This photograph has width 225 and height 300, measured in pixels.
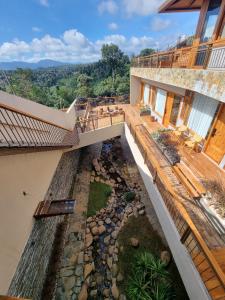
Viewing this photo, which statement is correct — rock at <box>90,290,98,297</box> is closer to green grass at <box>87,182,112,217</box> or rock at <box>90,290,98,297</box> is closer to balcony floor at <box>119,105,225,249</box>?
green grass at <box>87,182,112,217</box>

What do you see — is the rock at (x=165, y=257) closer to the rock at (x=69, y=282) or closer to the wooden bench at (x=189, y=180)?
the wooden bench at (x=189, y=180)

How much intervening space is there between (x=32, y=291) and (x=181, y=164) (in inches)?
269

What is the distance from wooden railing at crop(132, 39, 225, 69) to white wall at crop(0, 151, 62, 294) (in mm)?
6806

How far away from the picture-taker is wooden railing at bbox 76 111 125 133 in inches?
429

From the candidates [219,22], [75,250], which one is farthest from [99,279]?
[219,22]

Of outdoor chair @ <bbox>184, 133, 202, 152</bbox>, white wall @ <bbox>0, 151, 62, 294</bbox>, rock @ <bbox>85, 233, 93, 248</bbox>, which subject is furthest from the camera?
rock @ <bbox>85, 233, 93, 248</bbox>

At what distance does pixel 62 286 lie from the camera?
586 cm

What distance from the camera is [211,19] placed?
623 cm

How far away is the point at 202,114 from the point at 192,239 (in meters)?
5.09

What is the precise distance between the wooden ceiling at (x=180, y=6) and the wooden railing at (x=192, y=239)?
793 centimetres

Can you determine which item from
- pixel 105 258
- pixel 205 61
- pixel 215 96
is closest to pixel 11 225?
pixel 105 258

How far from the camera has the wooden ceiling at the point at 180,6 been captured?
720 cm

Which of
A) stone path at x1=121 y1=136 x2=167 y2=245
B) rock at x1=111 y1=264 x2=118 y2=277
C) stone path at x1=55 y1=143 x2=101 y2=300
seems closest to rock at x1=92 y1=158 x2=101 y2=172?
stone path at x1=55 y1=143 x2=101 y2=300

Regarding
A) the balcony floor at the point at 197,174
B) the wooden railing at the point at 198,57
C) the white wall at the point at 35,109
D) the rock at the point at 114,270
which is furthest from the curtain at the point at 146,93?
the rock at the point at 114,270
